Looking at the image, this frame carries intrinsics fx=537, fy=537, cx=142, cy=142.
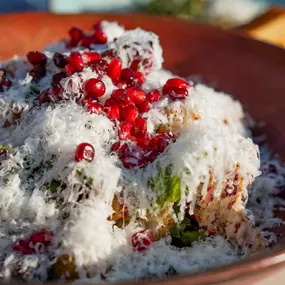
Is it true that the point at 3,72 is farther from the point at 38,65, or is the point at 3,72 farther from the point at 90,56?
the point at 90,56

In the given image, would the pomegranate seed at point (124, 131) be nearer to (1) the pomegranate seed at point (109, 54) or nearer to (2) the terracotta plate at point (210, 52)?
(1) the pomegranate seed at point (109, 54)

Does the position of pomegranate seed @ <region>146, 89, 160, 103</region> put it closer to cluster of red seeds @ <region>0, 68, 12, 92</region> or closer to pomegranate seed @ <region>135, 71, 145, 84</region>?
pomegranate seed @ <region>135, 71, 145, 84</region>

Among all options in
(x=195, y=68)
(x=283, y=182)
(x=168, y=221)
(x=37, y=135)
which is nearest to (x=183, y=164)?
(x=168, y=221)

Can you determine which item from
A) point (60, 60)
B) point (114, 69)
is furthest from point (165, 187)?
point (60, 60)

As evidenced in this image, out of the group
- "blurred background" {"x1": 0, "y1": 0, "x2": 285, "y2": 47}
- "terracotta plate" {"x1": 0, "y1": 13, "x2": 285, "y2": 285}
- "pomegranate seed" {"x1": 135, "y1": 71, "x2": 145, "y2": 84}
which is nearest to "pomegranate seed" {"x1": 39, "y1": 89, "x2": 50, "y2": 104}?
"pomegranate seed" {"x1": 135, "y1": 71, "x2": 145, "y2": 84}

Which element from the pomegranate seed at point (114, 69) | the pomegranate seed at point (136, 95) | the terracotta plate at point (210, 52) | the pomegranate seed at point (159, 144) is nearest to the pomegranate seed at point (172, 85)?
the pomegranate seed at point (136, 95)

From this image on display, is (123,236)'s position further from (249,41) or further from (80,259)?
(249,41)

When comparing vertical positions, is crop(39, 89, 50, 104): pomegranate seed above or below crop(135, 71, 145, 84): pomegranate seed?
below
